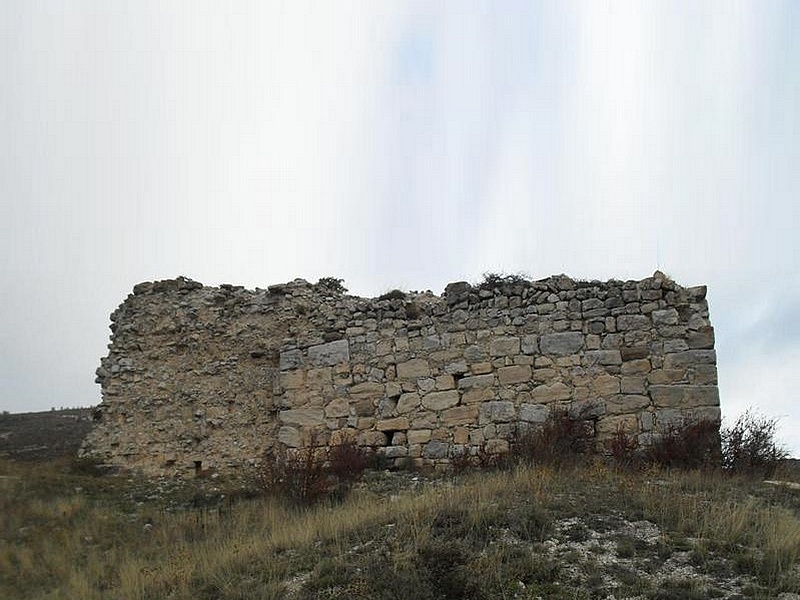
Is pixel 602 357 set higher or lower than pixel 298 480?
higher

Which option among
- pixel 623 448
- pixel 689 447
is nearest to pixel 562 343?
pixel 623 448

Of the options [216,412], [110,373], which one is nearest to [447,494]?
[216,412]

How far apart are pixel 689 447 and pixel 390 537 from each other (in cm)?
496

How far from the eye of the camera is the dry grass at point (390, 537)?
5570 mm

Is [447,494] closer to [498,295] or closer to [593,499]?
[593,499]

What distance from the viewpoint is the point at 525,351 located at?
10.7m

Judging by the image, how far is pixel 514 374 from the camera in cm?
1068

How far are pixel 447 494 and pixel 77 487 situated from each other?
591 centimetres

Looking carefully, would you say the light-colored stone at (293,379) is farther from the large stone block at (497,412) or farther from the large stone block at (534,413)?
the large stone block at (534,413)

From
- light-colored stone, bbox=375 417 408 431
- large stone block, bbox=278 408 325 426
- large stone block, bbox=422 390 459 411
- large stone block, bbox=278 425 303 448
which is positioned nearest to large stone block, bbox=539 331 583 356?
large stone block, bbox=422 390 459 411

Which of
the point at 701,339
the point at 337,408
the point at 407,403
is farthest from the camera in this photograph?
the point at 337,408

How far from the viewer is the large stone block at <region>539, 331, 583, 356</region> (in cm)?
1053

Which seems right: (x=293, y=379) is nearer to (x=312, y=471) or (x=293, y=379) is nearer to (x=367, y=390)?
(x=367, y=390)

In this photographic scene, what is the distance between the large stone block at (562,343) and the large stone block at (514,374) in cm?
39
